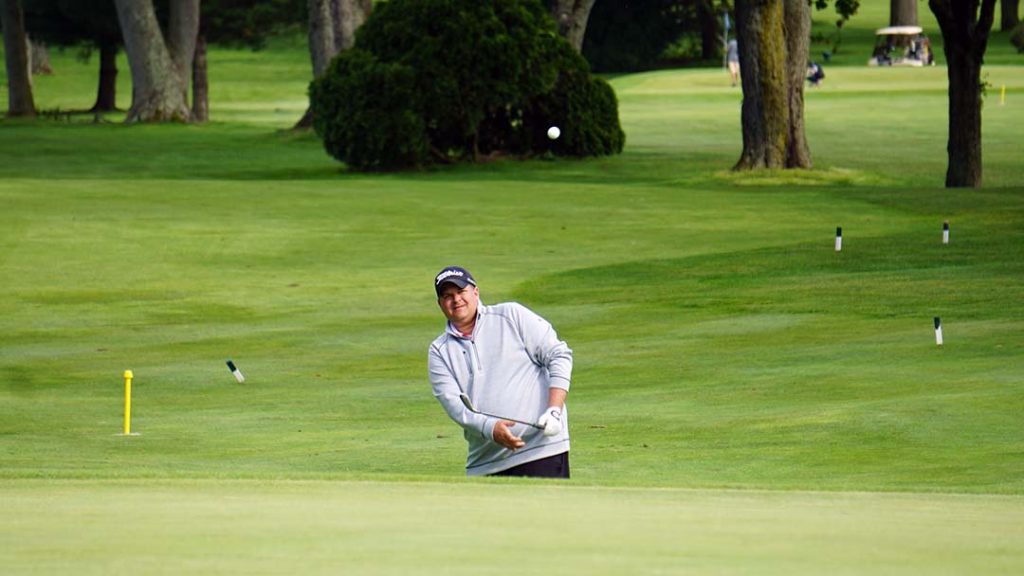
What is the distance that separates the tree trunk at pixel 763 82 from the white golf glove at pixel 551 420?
29.2 metres

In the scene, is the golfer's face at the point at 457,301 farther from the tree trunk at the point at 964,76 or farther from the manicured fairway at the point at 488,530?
the tree trunk at the point at 964,76

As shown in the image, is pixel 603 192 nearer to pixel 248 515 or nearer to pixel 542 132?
pixel 542 132

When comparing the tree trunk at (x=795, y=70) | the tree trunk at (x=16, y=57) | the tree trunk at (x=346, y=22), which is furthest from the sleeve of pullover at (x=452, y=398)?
the tree trunk at (x=16, y=57)

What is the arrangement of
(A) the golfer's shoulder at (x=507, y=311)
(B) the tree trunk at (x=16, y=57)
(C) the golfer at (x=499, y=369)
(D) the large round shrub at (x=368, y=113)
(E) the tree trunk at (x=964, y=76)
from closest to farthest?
(C) the golfer at (x=499, y=369) → (A) the golfer's shoulder at (x=507, y=311) → (E) the tree trunk at (x=964, y=76) → (D) the large round shrub at (x=368, y=113) → (B) the tree trunk at (x=16, y=57)

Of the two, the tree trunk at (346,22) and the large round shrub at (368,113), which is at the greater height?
the tree trunk at (346,22)

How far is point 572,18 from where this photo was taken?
5016cm

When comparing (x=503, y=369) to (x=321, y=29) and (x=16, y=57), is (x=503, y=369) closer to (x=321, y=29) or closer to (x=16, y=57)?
(x=321, y=29)

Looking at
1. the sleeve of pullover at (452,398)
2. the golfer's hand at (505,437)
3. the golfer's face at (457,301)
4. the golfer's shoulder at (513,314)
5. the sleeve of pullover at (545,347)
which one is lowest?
the golfer's hand at (505,437)

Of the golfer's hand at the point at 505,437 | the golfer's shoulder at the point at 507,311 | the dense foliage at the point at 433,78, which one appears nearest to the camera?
the golfer's hand at the point at 505,437

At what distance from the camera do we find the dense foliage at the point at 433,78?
139 ft

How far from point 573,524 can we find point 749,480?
3.94m

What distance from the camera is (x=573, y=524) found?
286 inches

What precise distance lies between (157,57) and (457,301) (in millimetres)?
57046

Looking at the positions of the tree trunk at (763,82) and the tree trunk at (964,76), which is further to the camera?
the tree trunk at (763,82)
